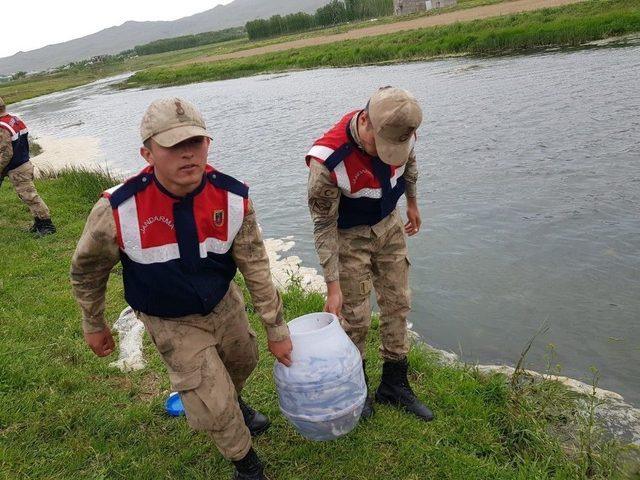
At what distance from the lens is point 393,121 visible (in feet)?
10.8

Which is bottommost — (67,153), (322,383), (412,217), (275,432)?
(67,153)

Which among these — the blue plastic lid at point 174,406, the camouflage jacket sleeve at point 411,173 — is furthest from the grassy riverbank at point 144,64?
the blue plastic lid at point 174,406

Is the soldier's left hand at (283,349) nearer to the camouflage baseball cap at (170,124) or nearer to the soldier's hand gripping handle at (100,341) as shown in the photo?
the soldier's hand gripping handle at (100,341)

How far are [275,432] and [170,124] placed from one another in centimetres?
247

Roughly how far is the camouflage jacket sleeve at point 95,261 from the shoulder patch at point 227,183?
0.57 metres

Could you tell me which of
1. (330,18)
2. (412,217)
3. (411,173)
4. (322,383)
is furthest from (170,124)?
(330,18)

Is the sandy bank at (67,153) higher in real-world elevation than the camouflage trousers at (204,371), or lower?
lower

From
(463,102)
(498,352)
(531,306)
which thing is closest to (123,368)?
(498,352)

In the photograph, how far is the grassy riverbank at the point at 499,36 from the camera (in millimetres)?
25578

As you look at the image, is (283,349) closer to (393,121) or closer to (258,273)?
(258,273)

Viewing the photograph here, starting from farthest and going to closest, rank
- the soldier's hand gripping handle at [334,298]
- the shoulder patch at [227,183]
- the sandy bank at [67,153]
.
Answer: the sandy bank at [67,153] → the soldier's hand gripping handle at [334,298] → the shoulder patch at [227,183]

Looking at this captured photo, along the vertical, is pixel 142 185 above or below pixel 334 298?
above

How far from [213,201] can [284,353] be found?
104cm

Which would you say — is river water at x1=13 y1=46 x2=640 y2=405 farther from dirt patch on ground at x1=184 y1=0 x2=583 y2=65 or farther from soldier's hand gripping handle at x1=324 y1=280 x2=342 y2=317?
dirt patch on ground at x1=184 y1=0 x2=583 y2=65
